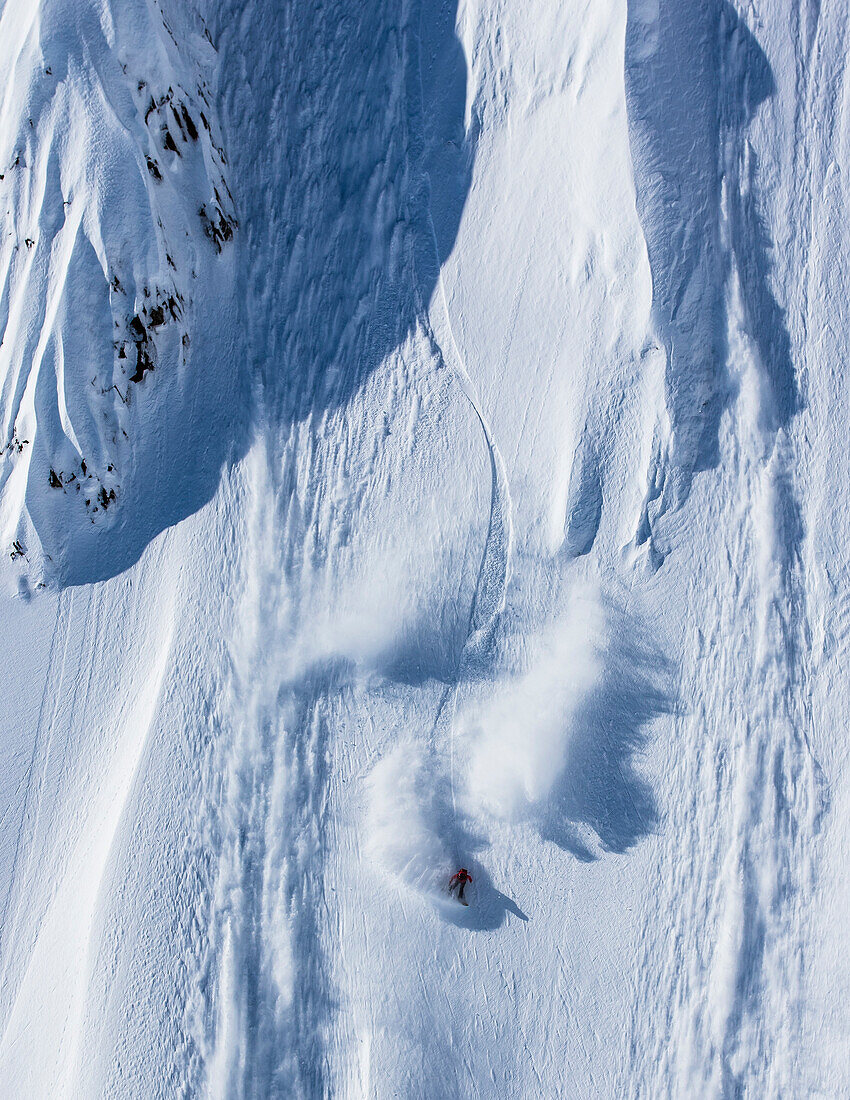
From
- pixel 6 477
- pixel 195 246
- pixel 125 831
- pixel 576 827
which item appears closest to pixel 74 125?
pixel 195 246

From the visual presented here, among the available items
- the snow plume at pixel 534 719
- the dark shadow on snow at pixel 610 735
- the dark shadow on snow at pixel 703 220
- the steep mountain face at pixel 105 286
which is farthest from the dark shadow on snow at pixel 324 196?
the dark shadow on snow at pixel 610 735

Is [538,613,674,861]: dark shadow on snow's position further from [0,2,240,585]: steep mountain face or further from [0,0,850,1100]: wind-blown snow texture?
[0,2,240,585]: steep mountain face

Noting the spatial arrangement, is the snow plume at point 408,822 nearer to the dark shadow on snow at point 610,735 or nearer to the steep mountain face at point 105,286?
the dark shadow on snow at point 610,735

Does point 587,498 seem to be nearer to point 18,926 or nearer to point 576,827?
point 576,827

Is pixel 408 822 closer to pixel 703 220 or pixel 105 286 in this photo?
pixel 105 286

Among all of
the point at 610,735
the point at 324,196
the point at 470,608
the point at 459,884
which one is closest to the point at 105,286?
the point at 324,196

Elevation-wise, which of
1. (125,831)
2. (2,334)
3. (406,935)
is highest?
(2,334)
